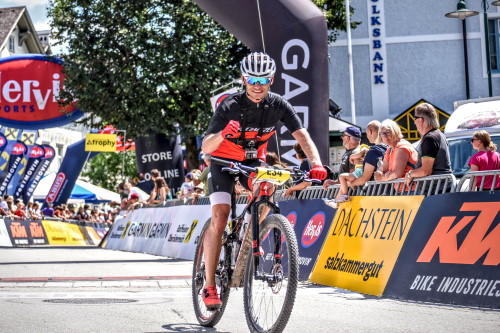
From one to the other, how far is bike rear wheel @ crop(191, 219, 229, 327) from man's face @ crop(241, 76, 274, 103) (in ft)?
3.57

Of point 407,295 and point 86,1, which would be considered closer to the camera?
point 407,295

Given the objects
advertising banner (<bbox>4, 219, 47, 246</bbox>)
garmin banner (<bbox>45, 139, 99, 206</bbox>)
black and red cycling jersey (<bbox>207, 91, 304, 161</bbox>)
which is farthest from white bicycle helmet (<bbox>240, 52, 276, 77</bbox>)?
garmin banner (<bbox>45, 139, 99, 206</bbox>)

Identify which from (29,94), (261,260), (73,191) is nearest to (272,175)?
(261,260)

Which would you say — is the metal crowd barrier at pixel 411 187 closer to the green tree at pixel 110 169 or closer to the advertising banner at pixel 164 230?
the advertising banner at pixel 164 230

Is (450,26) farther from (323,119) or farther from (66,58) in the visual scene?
(323,119)

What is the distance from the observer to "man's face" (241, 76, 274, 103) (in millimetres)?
6836

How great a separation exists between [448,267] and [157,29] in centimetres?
2258

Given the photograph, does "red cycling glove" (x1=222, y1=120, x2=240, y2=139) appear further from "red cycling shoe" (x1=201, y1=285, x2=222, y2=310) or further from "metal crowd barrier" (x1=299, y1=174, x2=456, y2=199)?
"metal crowd barrier" (x1=299, y1=174, x2=456, y2=199)

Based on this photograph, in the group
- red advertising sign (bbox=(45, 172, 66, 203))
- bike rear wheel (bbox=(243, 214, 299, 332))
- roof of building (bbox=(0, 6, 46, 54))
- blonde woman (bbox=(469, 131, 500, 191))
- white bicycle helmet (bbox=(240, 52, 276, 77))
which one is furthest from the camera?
roof of building (bbox=(0, 6, 46, 54))

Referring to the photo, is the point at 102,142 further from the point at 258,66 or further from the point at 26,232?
the point at 258,66

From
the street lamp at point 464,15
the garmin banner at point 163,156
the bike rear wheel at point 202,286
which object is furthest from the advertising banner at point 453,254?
the garmin banner at point 163,156

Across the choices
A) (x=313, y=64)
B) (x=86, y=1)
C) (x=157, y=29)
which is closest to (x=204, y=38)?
(x=157, y=29)

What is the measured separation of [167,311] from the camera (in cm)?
816

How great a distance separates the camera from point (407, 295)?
339 inches
